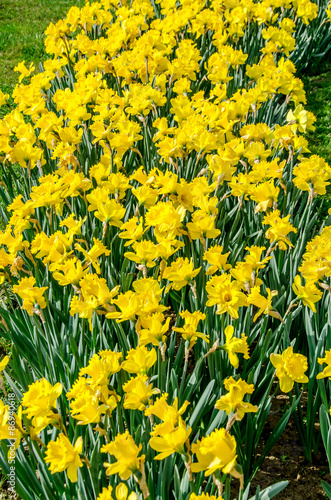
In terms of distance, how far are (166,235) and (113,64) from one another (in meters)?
1.91

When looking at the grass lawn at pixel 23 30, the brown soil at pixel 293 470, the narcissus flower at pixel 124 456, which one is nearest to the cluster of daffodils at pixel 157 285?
the narcissus flower at pixel 124 456

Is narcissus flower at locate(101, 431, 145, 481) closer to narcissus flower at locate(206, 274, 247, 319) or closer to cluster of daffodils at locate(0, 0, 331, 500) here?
cluster of daffodils at locate(0, 0, 331, 500)

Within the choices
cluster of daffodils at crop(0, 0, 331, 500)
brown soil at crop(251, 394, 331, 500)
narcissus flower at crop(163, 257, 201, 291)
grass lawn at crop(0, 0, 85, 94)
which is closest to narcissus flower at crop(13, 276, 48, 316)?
cluster of daffodils at crop(0, 0, 331, 500)

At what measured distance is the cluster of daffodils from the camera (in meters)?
1.21

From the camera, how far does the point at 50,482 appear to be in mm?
1393

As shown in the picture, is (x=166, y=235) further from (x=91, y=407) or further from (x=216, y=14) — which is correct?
(x=216, y=14)

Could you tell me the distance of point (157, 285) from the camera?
1.50 metres

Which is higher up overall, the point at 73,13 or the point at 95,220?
the point at 73,13

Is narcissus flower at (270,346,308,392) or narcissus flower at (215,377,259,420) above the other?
narcissus flower at (215,377,259,420)

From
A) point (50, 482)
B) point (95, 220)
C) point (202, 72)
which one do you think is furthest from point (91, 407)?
point (202, 72)

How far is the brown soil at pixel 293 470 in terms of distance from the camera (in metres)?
1.63

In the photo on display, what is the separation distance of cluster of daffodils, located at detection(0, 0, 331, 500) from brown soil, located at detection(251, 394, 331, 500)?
237 mm

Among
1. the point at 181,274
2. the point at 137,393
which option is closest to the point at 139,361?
the point at 137,393

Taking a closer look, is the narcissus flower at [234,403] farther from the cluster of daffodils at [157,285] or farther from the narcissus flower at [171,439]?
the narcissus flower at [171,439]
